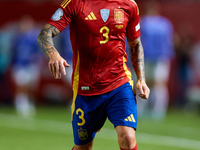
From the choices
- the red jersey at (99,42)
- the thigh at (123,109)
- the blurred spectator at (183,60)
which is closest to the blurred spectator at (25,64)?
the blurred spectator at (183,60)

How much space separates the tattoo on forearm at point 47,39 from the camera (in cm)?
467

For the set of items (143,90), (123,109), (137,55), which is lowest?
(123,109)

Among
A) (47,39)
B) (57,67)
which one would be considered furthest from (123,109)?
(47,39)

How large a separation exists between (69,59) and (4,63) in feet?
10.8

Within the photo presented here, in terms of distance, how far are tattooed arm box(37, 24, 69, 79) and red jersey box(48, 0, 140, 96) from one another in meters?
0.34

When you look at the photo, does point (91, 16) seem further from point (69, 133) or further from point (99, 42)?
point (69, 133)

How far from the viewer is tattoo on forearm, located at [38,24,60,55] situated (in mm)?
4673

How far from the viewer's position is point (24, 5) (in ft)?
50.0

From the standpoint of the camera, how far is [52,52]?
4.60 meters

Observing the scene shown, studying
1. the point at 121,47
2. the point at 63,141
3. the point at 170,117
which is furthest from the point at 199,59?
the point at 121,47

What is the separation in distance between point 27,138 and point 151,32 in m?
4.43

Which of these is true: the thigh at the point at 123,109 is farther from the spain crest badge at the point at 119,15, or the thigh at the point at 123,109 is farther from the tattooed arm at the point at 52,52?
the tattooed arm at the point at 52,52

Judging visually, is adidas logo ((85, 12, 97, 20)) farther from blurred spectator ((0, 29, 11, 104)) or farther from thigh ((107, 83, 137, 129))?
blurred spectator ((0, 29, 11, 104))

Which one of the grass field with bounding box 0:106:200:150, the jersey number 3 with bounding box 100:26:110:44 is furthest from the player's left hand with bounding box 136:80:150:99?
the grass field with bounding box 0:106:200:150
